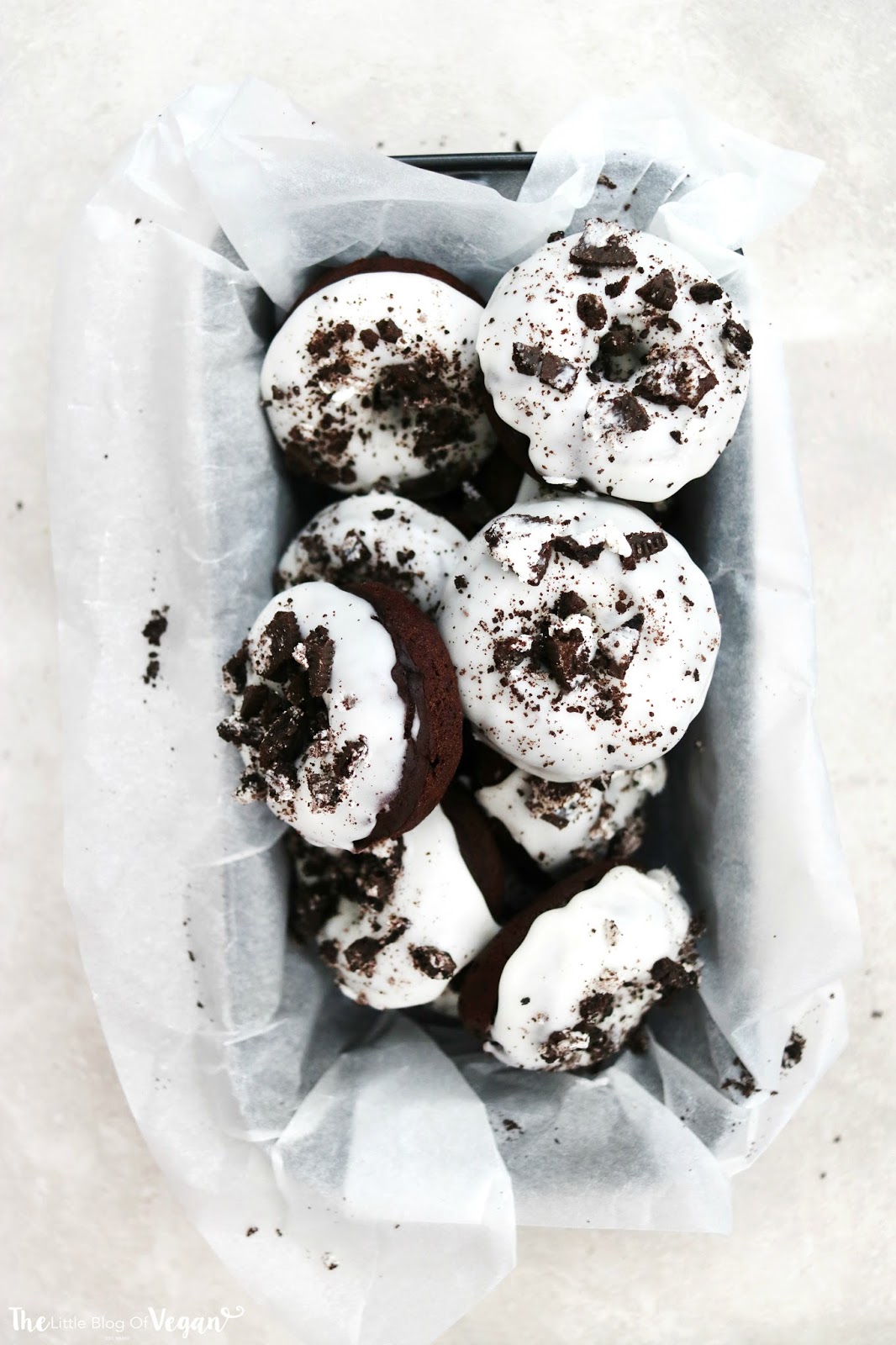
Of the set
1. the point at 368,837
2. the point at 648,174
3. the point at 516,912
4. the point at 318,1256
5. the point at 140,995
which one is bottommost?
the point at 318,1256

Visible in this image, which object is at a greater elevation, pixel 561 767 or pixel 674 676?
pixel 674 676

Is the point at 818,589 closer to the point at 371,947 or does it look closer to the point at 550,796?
the point at 550,796

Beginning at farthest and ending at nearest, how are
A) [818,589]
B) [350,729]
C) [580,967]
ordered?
[818,589]
[580,967]
[350,729]

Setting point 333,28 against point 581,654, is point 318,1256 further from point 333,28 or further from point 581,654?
point 333,28

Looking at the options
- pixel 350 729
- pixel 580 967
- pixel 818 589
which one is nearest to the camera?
pixel 350 729

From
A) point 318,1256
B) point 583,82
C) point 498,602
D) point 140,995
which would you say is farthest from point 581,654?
point 583,82

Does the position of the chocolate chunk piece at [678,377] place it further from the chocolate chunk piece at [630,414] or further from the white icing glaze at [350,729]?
the white icing glaze at [350,729]

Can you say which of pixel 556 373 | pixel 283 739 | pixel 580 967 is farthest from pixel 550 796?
pixel 556 373

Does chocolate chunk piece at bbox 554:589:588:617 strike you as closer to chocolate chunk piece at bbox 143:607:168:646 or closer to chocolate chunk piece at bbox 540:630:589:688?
chocolate chunk piece at bbox 540:630:589:688
